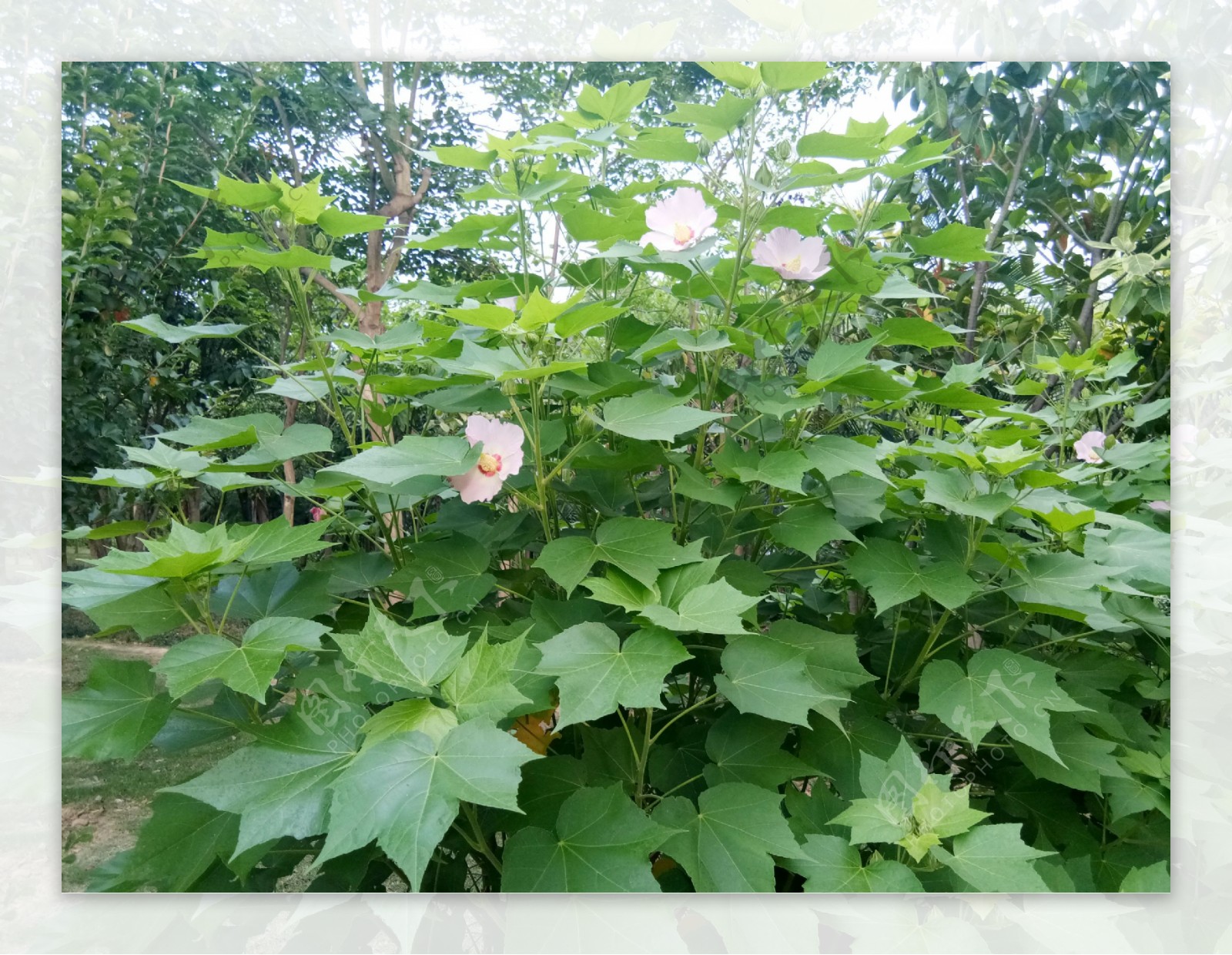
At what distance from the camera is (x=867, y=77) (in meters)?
1.08

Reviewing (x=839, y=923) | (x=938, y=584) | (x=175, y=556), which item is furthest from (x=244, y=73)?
(x=839, y=923)

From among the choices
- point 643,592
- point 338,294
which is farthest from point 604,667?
point 338,294

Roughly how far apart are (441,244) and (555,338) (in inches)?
10.5

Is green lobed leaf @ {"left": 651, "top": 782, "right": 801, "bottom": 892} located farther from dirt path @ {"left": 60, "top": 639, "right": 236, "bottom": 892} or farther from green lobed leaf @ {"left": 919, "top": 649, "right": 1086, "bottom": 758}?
dirt path @ {"left": 60, "top": 639, "right": 236, "bottom": 892}

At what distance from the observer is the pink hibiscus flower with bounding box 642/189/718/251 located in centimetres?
81

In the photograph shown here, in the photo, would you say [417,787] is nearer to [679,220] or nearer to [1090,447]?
[679,220]

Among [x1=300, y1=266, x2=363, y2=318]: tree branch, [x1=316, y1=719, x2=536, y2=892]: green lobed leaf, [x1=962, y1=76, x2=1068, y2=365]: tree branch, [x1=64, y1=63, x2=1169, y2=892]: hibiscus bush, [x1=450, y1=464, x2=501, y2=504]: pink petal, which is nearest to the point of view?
[x1=316, y1=719, x2=536, y2=892]: green lobed leaf

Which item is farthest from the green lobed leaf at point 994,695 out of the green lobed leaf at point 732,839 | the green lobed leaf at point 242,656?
the green lobed leaf at point 242,656

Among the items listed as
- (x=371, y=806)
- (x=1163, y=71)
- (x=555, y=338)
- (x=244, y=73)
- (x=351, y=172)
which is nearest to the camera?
(x=371, y=806)

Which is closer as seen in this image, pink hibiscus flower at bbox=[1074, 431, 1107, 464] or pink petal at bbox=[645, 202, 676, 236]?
pink petal at bbox=[645, 202, 676, 236]

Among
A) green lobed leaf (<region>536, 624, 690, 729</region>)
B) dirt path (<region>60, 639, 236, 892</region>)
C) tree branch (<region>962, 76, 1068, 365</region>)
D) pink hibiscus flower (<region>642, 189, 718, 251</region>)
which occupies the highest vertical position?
tree branch (<region>962, 76, 1068, 365</region>)

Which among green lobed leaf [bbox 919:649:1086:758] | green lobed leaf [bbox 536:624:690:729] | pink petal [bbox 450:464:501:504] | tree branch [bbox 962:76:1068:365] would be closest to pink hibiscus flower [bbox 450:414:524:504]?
pink petal [bbox 450:464:501:504]

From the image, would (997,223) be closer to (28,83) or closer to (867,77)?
(867,77)

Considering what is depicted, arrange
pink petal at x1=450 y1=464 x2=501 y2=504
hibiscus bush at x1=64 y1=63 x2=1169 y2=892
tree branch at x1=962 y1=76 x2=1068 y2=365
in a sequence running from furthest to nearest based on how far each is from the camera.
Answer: tree branch at x1=962 y1=76 x2=1068 y2=365 → pink petal at x1=450 y1=464 x2=501 y2=504 → hibiscus bush at x1=64 y1=63 x2=1169 y2=892
